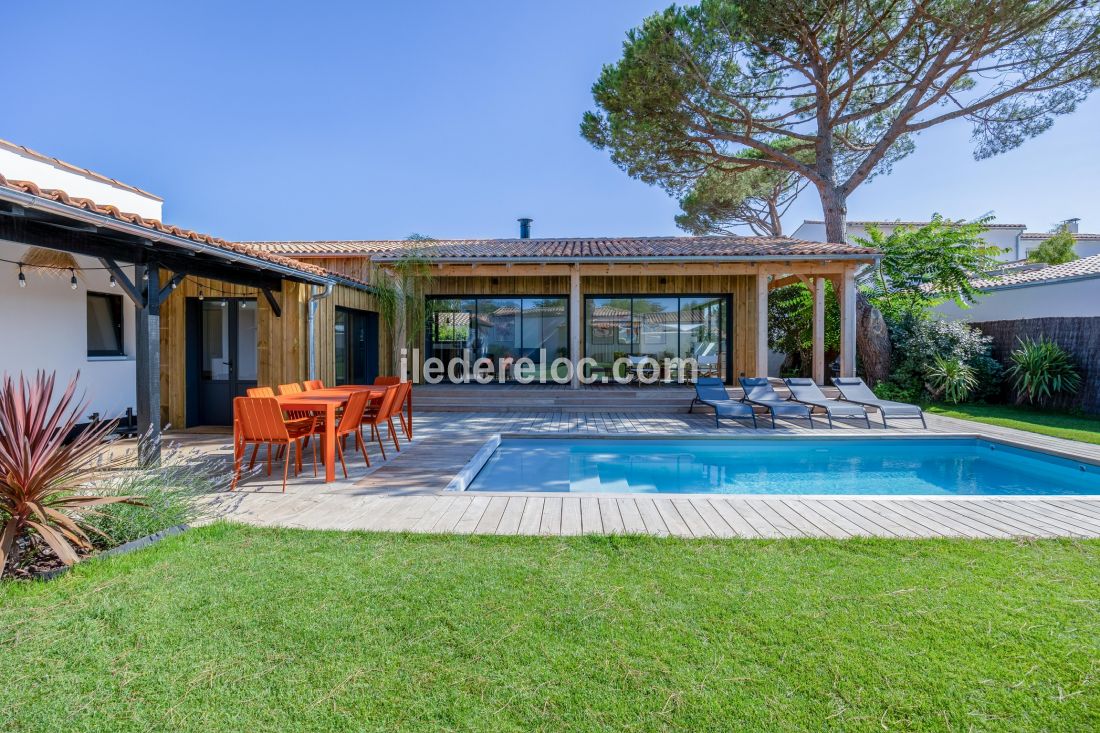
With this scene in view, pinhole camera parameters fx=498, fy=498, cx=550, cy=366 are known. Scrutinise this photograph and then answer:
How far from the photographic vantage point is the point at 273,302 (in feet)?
25.8

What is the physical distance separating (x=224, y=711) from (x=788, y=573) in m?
2.76

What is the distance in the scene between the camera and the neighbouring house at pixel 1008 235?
23.3 meters

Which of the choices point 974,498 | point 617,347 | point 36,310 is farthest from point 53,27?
point 974,498

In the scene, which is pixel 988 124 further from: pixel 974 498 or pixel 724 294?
pixel 974 498

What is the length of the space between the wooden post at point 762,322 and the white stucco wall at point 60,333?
445 inches

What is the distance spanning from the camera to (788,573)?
2854 mm

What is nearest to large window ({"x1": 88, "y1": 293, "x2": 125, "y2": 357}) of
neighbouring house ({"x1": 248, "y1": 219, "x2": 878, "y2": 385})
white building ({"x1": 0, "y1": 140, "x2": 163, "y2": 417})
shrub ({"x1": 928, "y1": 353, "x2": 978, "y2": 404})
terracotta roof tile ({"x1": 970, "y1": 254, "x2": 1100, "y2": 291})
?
white building ({"x1": 0, "y1": 140, "x2": 163, "y2": 417})

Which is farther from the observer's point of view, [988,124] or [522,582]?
[988,124]

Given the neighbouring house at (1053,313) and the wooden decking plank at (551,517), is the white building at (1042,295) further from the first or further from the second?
the wooden decking plank at (551,517)

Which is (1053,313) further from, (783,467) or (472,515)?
(472,515)

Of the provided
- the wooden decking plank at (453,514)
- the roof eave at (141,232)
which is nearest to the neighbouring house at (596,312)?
the roof eave at (141,232)

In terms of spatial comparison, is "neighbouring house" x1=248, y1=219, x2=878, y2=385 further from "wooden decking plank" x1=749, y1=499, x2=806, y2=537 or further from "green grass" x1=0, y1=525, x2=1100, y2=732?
"green grass" x1=0, y1=525, x2=1100, y2=732

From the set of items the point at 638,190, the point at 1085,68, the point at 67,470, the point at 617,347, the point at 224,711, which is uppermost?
the point at 1085,68

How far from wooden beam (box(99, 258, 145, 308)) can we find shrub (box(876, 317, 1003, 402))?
1394 cm
